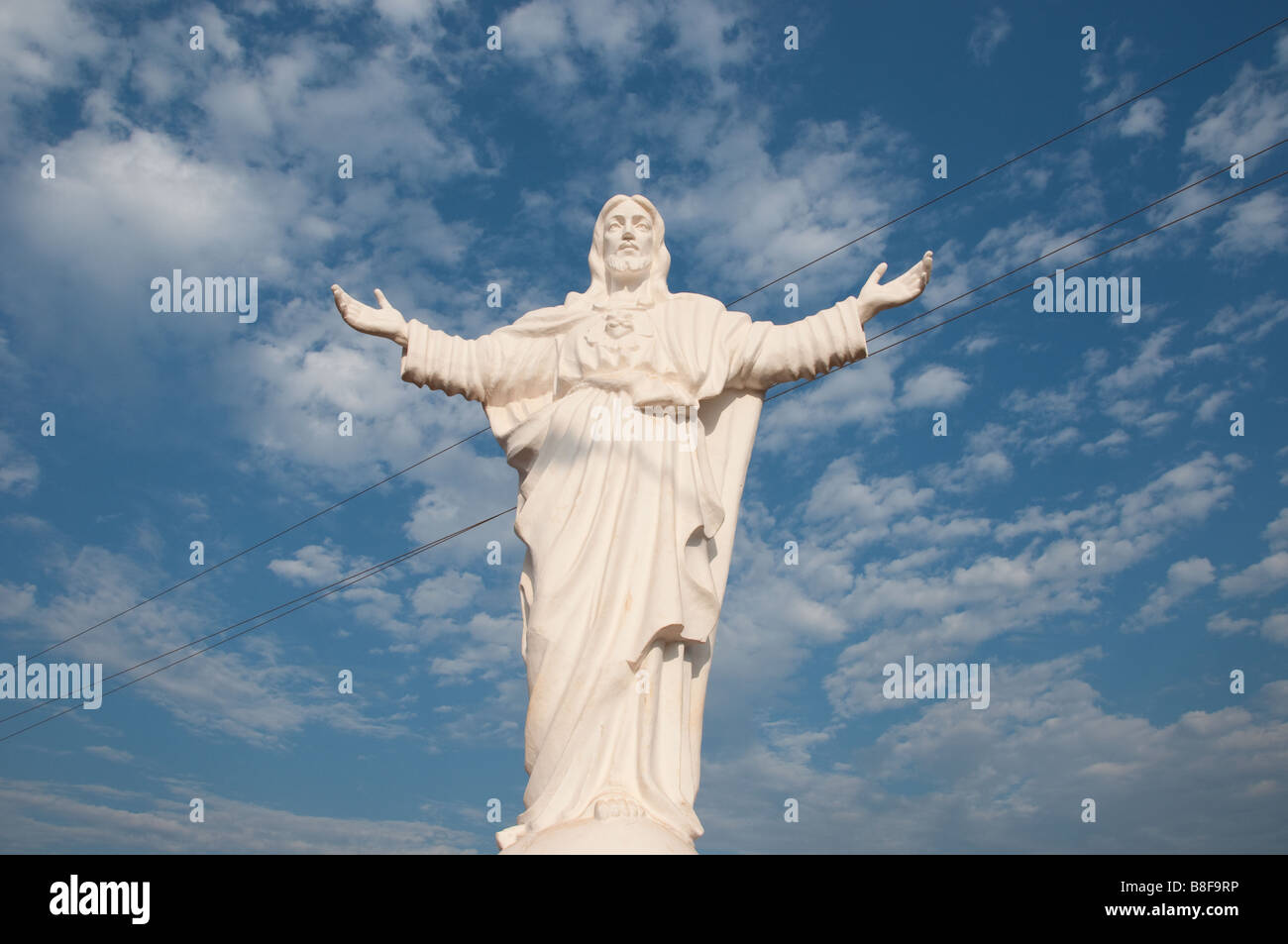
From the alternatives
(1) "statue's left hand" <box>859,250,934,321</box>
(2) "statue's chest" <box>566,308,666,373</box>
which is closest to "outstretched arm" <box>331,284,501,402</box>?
(2) "statue's chest" <box>566,308,666,373</box>

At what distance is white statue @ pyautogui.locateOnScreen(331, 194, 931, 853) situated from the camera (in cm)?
690

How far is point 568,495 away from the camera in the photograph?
309 inches

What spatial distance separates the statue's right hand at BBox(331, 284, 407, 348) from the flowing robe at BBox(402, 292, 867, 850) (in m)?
0.11

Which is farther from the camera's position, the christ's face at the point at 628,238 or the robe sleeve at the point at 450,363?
the christ's face at the point at 628,238

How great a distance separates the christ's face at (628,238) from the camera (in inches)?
356

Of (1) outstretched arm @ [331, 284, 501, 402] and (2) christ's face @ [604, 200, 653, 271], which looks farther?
(2) christ's face @ [604, 200, 653, 271]

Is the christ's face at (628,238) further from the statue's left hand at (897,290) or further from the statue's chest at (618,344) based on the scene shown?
the statue's left hand at (897,290)

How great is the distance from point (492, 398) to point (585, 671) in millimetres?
2599

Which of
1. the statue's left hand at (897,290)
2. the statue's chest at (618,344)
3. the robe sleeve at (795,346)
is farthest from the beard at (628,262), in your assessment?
the statue's left hand at (897,290)

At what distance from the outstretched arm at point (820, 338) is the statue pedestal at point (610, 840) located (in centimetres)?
352

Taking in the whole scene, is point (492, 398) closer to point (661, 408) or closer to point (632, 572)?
point (661, 408)

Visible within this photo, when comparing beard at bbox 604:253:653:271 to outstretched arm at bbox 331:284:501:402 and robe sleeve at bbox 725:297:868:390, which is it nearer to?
robe sleeve at bbox 725:297:868:390

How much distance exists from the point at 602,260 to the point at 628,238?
1.03 feet

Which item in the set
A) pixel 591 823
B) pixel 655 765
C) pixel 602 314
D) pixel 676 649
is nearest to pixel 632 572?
pixel 676 649
